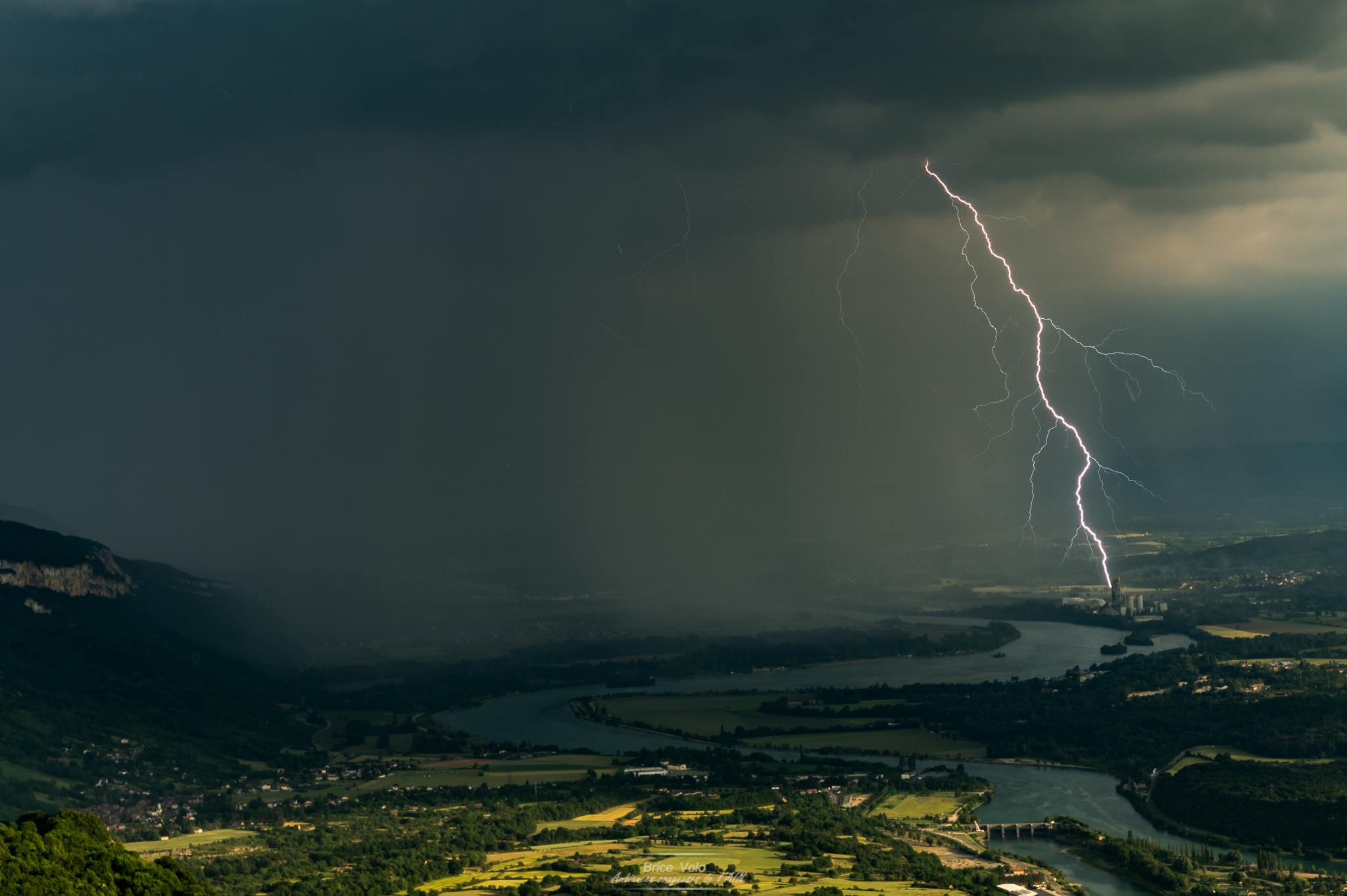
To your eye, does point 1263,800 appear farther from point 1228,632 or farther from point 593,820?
point 1228,632

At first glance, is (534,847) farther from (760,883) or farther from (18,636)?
(18,636)

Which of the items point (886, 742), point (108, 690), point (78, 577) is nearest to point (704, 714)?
point (886, 742)

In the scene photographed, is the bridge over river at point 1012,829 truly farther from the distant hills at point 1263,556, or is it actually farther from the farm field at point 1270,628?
the distant hills at point 1263,556

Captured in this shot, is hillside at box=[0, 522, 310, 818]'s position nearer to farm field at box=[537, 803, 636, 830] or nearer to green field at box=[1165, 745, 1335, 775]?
farm field at box=[537, 803, 636, 830]

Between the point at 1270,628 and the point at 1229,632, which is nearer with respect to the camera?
the point at 1270,628

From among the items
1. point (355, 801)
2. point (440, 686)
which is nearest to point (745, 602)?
point (440, 686)

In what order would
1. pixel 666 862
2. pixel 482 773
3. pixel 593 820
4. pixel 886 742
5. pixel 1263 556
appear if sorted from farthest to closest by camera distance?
pixel 1263 556 → pixel 886 742 → pixel 482 773 → pixel 593 820 → pixel 666 862

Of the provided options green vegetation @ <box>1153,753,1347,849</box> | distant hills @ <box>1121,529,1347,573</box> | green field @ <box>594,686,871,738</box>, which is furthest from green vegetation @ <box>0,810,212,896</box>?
distant hills @ <box>1121,529,1347,573</box>
